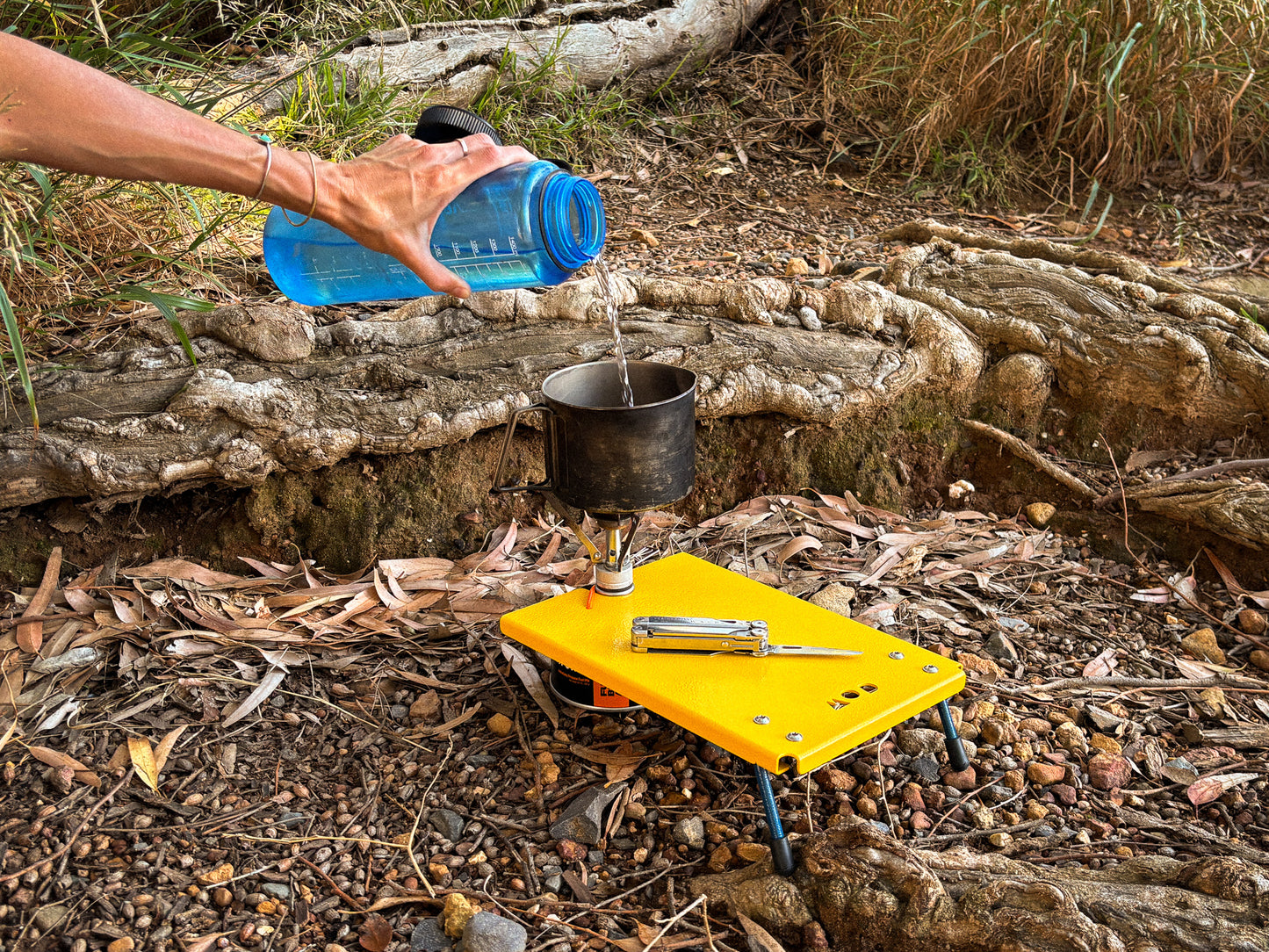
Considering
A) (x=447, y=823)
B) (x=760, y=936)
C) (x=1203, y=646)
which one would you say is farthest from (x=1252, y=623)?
(x=447, y=823)

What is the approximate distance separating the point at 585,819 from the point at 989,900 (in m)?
0.79

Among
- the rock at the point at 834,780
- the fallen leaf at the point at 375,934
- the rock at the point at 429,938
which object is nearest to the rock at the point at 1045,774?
the rock at the point at 834,780

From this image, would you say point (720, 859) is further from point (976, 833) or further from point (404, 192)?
point (404, 192)

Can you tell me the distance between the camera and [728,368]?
327cm

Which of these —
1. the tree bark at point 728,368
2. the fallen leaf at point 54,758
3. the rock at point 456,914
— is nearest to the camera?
the rock at point 456,914

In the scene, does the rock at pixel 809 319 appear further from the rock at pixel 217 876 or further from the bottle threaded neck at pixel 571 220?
the rock at pixel 217 876

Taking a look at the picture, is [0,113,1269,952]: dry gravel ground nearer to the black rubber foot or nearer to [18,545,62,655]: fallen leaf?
[18,545,62,655]: fallen leaf

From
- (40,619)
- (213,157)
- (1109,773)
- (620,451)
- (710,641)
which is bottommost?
(1109,773)

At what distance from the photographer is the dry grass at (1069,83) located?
14.9 ft

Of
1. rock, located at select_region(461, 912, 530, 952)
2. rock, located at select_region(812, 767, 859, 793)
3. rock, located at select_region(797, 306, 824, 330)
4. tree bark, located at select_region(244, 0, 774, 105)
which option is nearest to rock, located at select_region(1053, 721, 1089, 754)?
rock, located at select_region(812, 767, 859, 793)

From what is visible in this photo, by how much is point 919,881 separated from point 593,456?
3.35ft

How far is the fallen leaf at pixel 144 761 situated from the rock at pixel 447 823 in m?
0.59

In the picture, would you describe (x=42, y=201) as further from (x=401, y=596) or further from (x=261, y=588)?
(x=401, y=596)

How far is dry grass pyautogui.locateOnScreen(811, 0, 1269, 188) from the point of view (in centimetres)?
454
